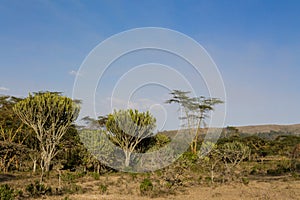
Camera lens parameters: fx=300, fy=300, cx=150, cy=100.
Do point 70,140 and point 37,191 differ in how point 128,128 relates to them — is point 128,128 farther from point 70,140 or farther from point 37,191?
point 37,191

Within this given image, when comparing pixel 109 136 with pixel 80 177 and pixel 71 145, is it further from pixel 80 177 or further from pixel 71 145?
pixel 80 177

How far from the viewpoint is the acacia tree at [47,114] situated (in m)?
19.9

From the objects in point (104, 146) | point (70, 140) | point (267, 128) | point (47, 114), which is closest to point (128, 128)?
point (104, 146)

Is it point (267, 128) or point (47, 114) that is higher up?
point (267, 128)

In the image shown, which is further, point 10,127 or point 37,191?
point 10,127

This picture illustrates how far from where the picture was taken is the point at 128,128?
25.8m

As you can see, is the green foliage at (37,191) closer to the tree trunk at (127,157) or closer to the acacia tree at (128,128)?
the acacia tree at (128,128)

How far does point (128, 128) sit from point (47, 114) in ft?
25.4

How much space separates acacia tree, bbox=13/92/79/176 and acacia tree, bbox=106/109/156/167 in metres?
5.13

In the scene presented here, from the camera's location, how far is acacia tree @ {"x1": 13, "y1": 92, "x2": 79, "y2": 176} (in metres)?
19.9

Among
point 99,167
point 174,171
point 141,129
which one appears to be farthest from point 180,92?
point 174,171

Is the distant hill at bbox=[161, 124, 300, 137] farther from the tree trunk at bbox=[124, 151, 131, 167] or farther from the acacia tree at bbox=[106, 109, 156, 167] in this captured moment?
the tree trunk at bbox=[124, 151, 131, 167]

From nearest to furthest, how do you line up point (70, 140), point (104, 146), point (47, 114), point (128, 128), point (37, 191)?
point (37, 191) < point (47, 114) < point (104, 146) < point (128, 128) < point (70, 140)

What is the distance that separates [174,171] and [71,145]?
44.1 ft
